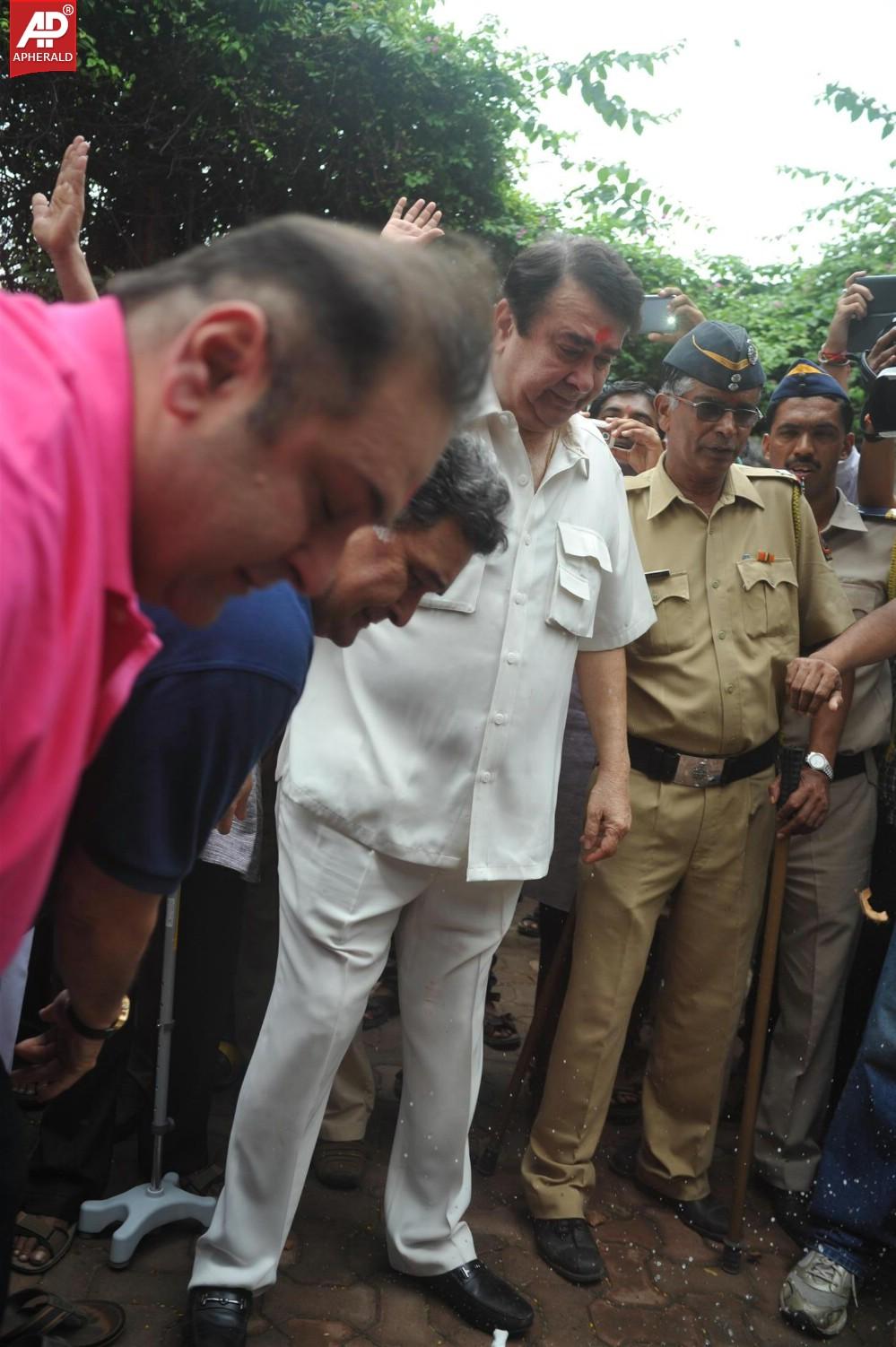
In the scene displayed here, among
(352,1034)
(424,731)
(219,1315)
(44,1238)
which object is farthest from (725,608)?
(44,1238)

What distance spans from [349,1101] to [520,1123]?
71 cm

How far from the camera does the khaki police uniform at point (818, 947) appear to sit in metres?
3.60

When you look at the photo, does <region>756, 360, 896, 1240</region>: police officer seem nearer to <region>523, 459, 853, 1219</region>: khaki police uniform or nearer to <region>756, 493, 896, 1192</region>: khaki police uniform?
<region>756, 493, 896, 1192</region>: khaki police uniform

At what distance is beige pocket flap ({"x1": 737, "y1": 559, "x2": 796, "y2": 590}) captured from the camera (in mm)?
3486

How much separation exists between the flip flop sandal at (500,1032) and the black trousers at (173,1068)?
1.33 metres

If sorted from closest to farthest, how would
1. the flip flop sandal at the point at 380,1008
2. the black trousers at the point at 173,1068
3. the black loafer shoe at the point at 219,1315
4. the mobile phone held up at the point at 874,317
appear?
the black loafer shoe at the point at 219,1315 < the black trousers at the point at 173,1068 < the mobile phone held up at the point at 874,317 < the flip flop sandal at the point at 380,1008

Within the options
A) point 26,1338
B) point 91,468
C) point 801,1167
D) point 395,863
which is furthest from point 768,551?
point 91,468

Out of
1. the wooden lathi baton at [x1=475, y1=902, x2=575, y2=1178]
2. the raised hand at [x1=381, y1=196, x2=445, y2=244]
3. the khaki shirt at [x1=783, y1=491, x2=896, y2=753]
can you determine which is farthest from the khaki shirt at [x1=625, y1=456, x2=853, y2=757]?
the raised hand at [x1=381, y1=196, x2=445, y2=244]

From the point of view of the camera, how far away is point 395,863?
2730 millimetres

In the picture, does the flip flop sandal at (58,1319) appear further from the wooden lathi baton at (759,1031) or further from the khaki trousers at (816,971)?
the khaki trousers at (816,971)

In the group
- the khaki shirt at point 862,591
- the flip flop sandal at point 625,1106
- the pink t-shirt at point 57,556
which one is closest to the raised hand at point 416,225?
the khaki shirt at point 862,591

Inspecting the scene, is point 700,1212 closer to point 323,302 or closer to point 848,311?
point 848,311

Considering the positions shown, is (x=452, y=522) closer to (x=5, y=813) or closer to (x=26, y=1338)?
(x=5, y=813)

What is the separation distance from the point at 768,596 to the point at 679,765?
21.9 inches
